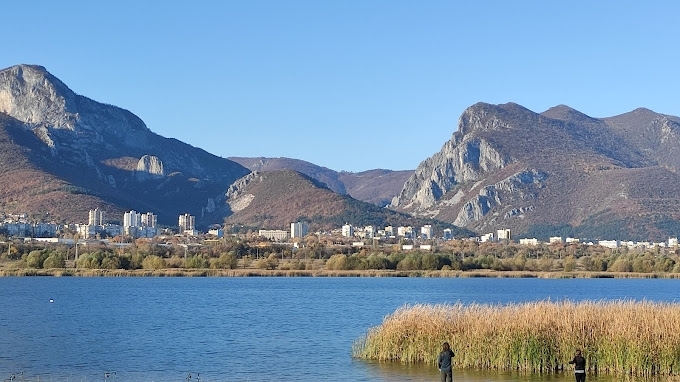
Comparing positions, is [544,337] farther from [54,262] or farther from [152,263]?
[152,263]

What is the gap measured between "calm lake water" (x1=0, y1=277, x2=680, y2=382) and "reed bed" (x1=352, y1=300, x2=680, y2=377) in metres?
0.90

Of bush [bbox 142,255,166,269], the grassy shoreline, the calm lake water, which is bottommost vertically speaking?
the calm lake water

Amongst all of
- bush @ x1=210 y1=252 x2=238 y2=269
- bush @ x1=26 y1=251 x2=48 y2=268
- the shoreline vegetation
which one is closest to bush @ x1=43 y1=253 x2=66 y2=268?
the shoreline vegetation

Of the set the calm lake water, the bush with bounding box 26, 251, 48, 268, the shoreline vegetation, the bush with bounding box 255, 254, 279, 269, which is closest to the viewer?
the calm lake water

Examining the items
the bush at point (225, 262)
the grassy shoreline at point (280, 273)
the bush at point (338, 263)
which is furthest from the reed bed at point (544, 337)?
the bush at point (338, 263)

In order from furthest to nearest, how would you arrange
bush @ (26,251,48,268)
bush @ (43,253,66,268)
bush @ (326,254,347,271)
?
bush @ (326,254,347,271) → bush @ (43,253,66,268) → bush @ (26,251,48,268)

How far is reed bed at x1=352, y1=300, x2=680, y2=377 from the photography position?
108ft

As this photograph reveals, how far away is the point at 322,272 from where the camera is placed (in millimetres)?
136625

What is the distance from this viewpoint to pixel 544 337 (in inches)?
1355

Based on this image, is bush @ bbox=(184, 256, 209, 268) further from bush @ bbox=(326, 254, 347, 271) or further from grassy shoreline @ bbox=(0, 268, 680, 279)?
bush @ bbox=(326, 254, 347, 271)

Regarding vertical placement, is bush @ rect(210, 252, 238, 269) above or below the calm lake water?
A: above

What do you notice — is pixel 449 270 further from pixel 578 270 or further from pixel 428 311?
pixel 428 311

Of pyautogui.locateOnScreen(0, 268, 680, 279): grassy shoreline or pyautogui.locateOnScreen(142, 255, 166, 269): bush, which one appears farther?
pyautogui.locateOnScreen(142, 255, 166, 269): bush

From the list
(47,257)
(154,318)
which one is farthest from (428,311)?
(47,257)
